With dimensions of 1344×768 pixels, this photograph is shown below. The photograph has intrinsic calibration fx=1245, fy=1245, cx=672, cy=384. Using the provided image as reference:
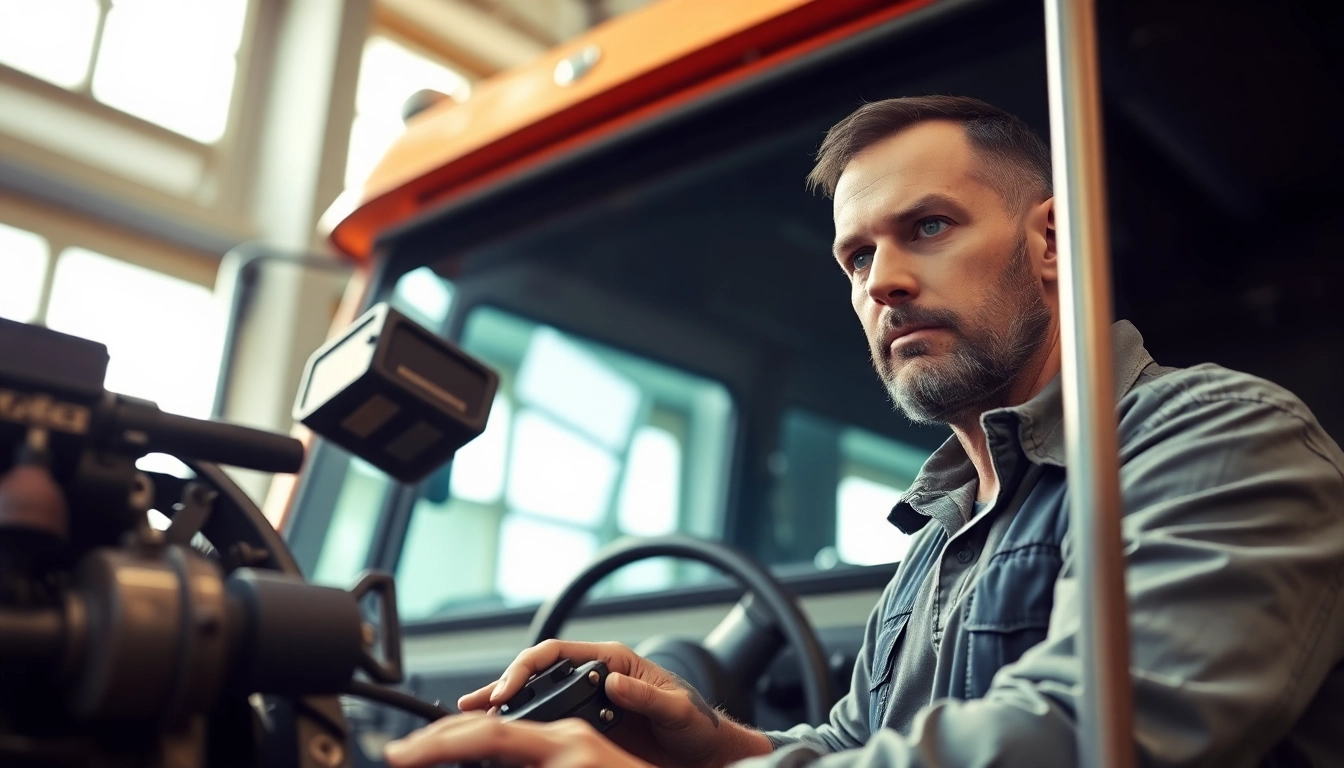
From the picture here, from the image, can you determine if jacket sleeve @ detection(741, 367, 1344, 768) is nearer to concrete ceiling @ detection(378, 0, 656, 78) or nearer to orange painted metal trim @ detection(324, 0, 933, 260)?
orange painted metal trim @ detection(324, 0, 933, 260)

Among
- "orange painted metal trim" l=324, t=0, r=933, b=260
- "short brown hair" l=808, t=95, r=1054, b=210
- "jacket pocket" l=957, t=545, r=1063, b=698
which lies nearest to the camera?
"jacket pocket" l=957, t=545, r=1063, b=698

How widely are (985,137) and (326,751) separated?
0.73m

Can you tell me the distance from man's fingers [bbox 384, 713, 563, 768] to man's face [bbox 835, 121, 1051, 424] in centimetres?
50

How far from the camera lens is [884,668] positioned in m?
1.05

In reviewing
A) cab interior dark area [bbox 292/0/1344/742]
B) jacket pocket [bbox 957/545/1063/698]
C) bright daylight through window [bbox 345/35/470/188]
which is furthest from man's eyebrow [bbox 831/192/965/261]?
bright daylight through window [bbox 345/35/470/188]

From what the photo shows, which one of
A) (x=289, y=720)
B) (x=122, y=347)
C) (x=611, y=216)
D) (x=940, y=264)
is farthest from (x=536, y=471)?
(x=122, y=347)

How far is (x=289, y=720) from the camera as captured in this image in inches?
26.7

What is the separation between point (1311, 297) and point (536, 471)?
1.34m

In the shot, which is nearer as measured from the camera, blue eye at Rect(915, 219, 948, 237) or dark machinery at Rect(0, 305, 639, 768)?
dark machinery at Rect(0, 305, 639, 768)

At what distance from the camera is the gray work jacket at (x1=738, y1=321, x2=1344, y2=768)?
2.17ft

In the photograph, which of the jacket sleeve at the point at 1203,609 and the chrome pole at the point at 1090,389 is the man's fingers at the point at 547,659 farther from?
the chrome pole at the point at 1090,389

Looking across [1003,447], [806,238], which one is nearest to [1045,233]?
[1003,447]

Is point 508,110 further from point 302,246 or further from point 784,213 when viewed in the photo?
point 302,246

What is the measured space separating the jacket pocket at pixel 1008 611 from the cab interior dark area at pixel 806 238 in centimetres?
56
